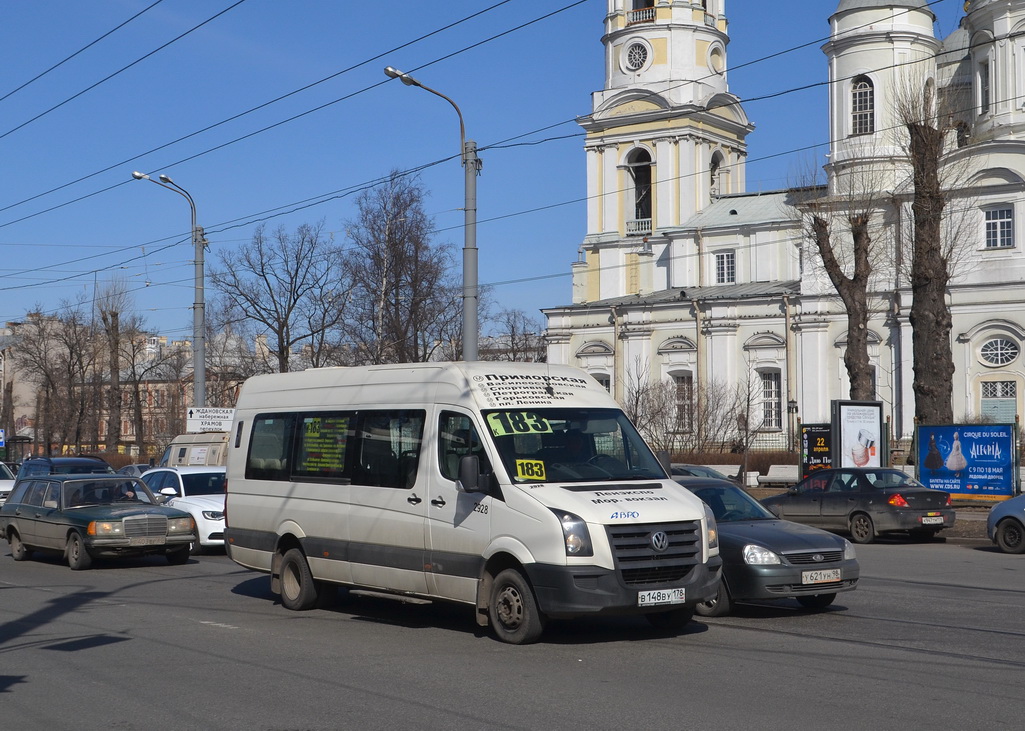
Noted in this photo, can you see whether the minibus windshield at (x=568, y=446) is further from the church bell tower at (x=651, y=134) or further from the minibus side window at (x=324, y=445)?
the church bell tower at (x=651, y=134)

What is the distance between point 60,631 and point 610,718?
21.5 feet

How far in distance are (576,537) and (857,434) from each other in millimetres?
22859

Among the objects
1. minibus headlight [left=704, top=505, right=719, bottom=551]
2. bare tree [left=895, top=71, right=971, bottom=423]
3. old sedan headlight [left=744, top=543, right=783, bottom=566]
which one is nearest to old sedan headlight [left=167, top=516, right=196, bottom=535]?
old sedan headlight [left=744, top=543, right=783, bottom=566]

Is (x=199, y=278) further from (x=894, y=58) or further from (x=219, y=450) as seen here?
(x=894, y=58)

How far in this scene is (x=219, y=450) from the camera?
3136 cm

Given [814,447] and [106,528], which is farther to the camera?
[814,447]

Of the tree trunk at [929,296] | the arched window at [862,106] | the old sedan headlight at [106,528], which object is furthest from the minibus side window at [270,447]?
the arched window at [862,106]

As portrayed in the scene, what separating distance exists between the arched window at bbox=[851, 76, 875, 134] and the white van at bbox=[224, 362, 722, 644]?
2164 inches

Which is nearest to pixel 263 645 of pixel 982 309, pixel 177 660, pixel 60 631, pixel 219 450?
pixel 177 660

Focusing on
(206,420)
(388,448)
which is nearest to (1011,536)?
(388,448)

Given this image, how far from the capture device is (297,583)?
1372 cm

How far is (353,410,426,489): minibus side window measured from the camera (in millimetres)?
12188

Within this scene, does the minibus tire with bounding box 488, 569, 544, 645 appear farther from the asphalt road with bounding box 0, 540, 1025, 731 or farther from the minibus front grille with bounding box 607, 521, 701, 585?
the minibus front grille with bounding box 607, 521, 701, 585

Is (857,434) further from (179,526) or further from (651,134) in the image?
(651,134)
